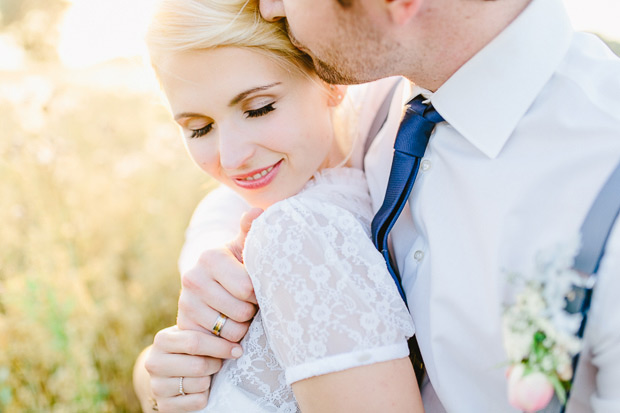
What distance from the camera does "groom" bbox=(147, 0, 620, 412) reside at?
4.53 feet

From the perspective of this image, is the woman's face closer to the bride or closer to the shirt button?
the bride

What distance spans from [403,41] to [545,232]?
703mm

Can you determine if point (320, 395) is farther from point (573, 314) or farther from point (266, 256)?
point (573, 314)

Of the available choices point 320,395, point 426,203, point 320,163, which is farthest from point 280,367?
point 320,163

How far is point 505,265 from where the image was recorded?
1.44 metres

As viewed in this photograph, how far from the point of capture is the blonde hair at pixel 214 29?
70.6 inches

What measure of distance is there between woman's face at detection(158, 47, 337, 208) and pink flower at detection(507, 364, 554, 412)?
1.14 m

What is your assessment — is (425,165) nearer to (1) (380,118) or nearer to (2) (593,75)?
(2) (593,75)

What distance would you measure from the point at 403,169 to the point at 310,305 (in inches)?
20.6

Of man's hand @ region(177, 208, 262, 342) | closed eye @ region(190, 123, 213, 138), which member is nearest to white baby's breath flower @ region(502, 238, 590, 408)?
man's hand @ region(177, 208, 262, 342)

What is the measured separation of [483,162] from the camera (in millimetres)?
1530

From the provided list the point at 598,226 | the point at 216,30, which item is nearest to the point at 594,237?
the point at 598,226

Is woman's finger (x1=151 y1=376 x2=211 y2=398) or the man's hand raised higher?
the man's hand

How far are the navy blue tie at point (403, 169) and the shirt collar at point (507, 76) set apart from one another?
10cm
